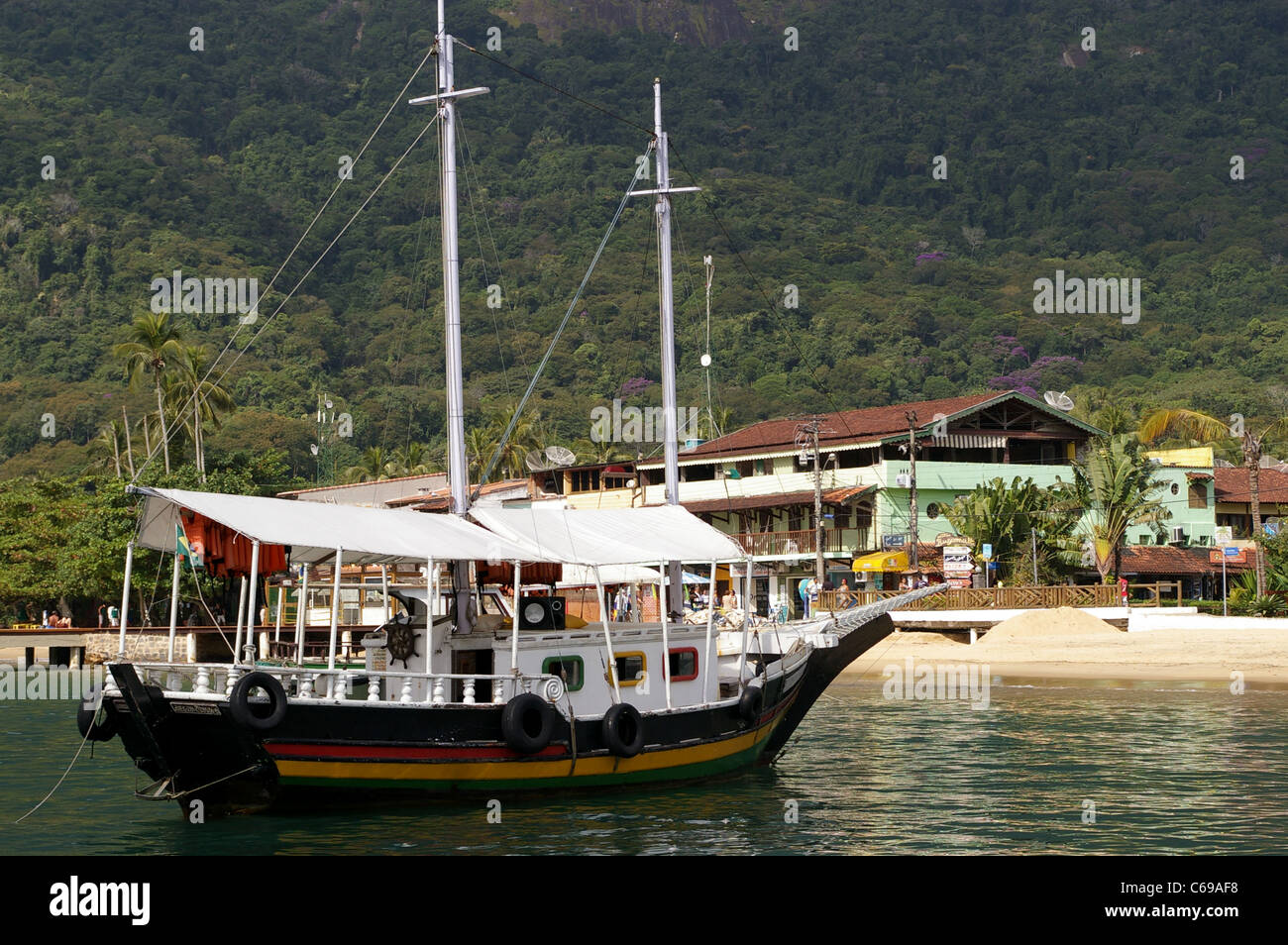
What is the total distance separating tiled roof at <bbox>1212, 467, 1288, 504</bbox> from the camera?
225 ft

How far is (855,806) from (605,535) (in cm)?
532

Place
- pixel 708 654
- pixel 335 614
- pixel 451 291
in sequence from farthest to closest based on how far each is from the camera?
1. pixel 451 291
2. pixel 708 654
3. pixel 335 614

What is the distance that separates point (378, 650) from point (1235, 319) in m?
138

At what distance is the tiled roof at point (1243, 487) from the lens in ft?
225

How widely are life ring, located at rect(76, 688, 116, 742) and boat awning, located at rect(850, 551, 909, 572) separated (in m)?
36.5

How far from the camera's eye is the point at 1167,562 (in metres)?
60.5

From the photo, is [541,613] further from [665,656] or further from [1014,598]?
[1014,598]

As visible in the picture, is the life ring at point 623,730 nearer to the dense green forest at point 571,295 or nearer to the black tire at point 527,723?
the black tire at point 527,723

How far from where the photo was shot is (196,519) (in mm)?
19531

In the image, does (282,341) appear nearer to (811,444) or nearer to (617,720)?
(811,444)

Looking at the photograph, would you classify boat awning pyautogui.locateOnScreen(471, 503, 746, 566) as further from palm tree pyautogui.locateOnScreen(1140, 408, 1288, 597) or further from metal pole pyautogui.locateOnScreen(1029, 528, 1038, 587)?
metal pole pyautogui.locateOnScreen(1029, 528, 1038, 587)

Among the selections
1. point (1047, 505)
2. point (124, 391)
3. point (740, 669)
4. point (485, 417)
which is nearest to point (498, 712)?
point (740, 669)

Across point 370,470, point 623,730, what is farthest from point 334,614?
point 370,470

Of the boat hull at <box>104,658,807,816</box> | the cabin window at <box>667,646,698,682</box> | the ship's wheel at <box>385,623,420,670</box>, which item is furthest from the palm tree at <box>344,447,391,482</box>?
the boat hull at <box>104,658,807,816</box>
